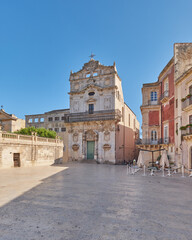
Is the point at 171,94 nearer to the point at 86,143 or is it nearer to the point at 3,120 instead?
the point at 86,143

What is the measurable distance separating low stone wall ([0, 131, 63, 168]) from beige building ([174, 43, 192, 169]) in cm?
1833

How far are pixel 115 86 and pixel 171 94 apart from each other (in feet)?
42.5

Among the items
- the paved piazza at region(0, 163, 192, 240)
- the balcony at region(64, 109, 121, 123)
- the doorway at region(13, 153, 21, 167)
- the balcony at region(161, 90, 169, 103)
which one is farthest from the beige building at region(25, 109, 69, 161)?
the paved piazza at region(0, 163, 192, 240)

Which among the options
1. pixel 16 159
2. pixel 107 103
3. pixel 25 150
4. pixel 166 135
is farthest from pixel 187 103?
pixel 16 159

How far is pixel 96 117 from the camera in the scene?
34.4 metres

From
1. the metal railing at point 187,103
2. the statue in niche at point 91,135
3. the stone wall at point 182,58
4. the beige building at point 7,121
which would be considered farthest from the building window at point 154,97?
the beige building at point 7,121

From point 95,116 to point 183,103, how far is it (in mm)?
17873

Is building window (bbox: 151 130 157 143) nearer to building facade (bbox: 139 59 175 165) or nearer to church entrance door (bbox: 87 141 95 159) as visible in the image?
building facade (bbox: 139 59 175 165)

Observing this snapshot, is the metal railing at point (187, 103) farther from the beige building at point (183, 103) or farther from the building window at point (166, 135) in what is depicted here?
the building window at point (166, 135)

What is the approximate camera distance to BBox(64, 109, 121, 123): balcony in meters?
33.1

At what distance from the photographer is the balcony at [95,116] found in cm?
3309

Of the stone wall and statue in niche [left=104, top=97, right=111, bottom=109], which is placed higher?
the stone wall

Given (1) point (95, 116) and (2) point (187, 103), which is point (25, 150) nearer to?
(1) point (95, 116)

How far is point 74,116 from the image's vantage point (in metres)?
36.4
